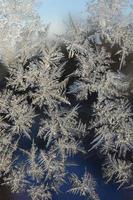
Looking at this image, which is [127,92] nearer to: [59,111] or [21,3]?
[59,111]

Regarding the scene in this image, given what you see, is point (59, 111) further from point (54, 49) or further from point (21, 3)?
point (21, 3)

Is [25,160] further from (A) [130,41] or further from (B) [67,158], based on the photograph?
(A) [130,41]

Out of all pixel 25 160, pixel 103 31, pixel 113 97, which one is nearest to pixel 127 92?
pixel 113 97

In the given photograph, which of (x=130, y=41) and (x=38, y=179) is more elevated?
(x=130, y=41)

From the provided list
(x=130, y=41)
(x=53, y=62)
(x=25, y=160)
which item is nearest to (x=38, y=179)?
(x=25, y=160)

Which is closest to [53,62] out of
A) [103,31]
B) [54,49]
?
[54,49]

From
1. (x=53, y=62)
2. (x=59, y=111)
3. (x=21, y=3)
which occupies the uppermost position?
(x=21, y=3)

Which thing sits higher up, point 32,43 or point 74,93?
point 32,43

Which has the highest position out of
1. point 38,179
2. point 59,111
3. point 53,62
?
point 53,62
